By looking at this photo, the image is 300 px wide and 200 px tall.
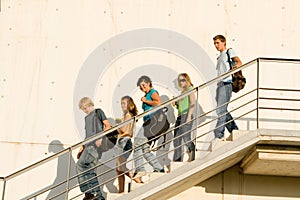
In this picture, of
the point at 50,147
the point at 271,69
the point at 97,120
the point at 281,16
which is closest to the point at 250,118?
the point at 271,69

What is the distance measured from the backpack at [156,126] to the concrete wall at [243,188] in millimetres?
1360

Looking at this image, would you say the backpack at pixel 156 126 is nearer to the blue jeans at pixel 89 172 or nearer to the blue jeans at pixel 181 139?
the blue jeans at pixel 181 139

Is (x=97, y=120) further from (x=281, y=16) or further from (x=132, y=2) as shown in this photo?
(x=281, y=16)

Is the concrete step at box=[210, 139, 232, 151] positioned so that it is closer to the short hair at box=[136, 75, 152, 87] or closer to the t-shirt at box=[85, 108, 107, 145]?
the short hair at box=[136, 75, 152, 87]

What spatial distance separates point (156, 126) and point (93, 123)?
3.74ft

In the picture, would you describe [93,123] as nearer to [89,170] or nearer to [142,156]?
[89,170]

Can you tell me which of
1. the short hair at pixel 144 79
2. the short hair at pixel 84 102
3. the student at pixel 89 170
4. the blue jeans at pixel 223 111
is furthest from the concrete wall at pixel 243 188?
the short hair at pixel 84 102

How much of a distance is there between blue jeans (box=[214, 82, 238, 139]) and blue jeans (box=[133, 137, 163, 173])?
2.70 ft

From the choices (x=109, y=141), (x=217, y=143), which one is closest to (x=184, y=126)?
(x=217, y=143)

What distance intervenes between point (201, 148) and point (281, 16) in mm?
2930

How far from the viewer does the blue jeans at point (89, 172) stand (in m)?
6.92

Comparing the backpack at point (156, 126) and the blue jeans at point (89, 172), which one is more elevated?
the backpack at point (156, 126)

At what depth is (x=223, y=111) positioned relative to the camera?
7117 millimetres

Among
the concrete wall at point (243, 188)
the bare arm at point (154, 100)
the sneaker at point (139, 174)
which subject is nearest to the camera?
the sneaker at point (139, 174)
